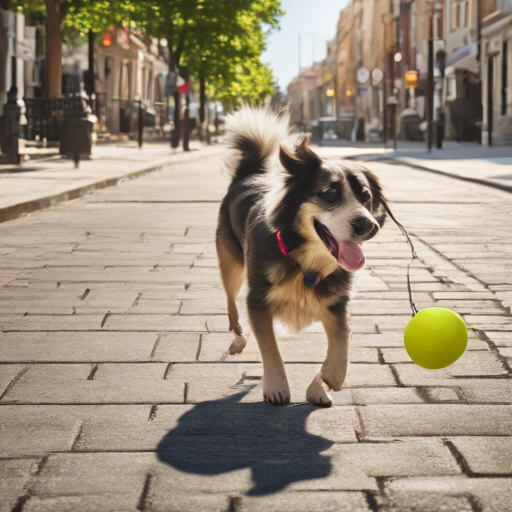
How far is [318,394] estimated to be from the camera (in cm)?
384

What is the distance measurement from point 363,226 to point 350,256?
0.53 ft

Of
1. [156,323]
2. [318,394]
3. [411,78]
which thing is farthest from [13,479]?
[411,78]

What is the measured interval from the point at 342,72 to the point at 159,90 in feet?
149

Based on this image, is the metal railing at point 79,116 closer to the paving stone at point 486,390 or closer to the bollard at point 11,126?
the bollard at point 11,126

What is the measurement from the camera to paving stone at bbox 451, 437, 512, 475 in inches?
121

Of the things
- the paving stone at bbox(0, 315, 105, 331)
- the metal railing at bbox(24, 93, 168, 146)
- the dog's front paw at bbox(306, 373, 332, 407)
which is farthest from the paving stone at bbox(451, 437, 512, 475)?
the metal railing at bbox(24, 93, 168, 146)

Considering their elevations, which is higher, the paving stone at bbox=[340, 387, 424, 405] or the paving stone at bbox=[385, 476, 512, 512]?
the paving stone at bbox=[340, 387, 424, 405]

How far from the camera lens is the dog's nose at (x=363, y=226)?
3.63 m

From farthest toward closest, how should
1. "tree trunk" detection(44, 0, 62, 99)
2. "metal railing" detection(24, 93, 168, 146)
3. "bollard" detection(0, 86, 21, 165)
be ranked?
"tree trunk" detection(44, 0, 62, 99), "metal railing" detection(24, 93, 168, 146), "bollard" detection(0, 86, 21, 165)

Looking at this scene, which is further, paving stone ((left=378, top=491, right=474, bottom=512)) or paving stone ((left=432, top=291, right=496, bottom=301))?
paving stone ((left=432, top=291, right=496, bottom=301))

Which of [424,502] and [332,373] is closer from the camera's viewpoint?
[424,502]

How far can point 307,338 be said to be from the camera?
514cm

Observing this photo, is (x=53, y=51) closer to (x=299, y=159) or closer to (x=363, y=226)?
(x=299, y=159)

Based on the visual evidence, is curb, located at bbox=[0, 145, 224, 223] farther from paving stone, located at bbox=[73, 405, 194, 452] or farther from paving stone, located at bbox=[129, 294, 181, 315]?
paving stone, located at bbox=[73, 405, 194, 452]
